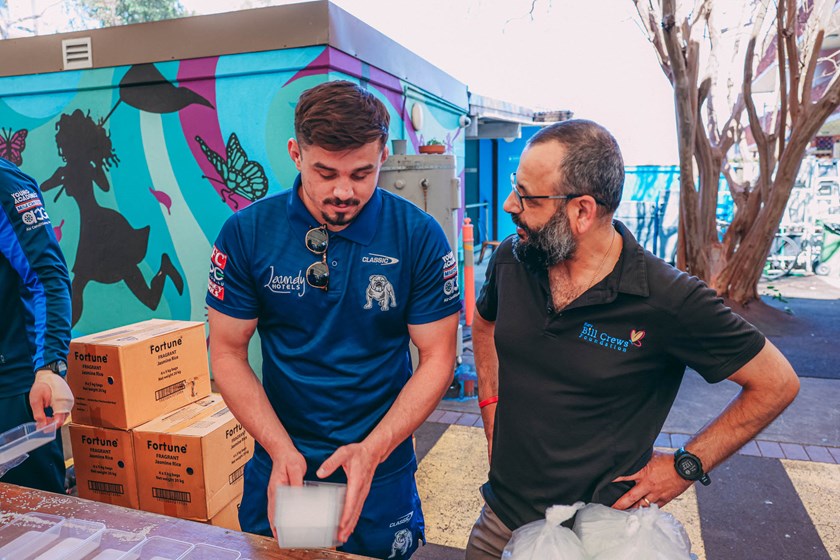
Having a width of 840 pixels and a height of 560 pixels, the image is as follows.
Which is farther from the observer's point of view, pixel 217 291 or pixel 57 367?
pixel 57 367

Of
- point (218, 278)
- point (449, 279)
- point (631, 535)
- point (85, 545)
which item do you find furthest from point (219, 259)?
point (631, 535)

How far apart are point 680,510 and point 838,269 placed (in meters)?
10.9

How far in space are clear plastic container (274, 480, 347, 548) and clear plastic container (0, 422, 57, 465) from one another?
3.27ft

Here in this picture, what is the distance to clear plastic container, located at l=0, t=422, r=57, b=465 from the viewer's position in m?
1.71

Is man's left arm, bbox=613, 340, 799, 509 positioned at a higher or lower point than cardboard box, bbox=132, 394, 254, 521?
higher

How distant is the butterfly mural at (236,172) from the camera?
15.2 ft

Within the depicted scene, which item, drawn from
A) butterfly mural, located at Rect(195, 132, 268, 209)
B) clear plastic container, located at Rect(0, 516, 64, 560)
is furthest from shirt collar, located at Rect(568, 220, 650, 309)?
butterfly mural, located at Rect(195, 132, 268, 209)

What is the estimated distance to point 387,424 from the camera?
164 cm

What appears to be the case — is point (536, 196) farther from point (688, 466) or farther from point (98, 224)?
point (98, 224)

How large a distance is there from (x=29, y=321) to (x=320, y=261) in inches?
53.8

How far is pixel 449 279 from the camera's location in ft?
6.02

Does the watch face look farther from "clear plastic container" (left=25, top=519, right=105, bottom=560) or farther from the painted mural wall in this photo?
the painted mural wall

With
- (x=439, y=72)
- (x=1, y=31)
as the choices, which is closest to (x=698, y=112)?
(x=439, y=72)

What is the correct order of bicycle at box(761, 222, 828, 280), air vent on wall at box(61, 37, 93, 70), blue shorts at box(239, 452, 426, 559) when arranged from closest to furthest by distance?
blue shorts at box(239, 452, 426, 559)
air vent on wall at box(61, 37, 93, 70)
bicycle at box(761, 222, 828, 280)
